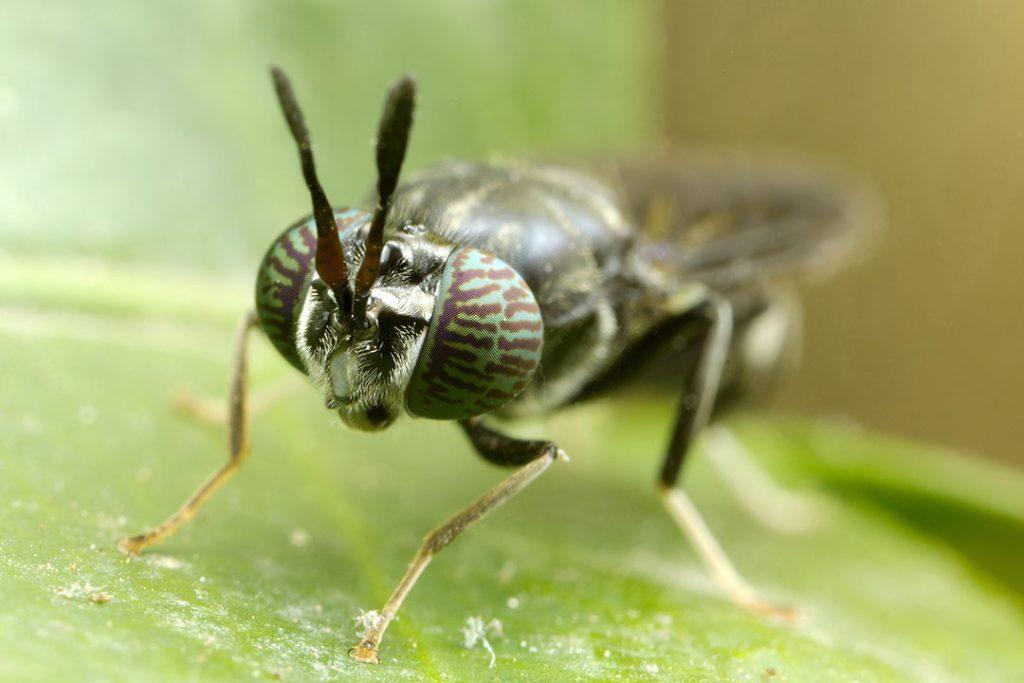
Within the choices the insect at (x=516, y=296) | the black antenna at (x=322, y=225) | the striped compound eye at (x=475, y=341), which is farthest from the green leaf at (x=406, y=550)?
the black antenna at (x=322, y=225)

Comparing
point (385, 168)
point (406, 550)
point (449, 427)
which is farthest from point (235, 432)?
point (449, 427)

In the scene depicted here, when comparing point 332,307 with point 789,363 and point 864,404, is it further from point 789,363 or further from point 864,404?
point 864,404

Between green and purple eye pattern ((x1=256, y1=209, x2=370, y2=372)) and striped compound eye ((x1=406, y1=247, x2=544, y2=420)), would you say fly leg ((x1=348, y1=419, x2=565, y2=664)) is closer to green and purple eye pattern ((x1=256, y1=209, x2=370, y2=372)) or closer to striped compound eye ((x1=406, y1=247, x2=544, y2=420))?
striped compound eye ((x1=406, y1=247, x2=544, y2=420))

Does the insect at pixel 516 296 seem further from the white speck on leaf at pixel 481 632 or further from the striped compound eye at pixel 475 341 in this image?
the white speck on leaf at pixel 481 632

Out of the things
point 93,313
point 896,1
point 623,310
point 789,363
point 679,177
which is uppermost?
point 896,1

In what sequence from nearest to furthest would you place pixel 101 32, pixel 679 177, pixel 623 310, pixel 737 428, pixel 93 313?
pixel 623 310 → pixel 93 313 → pixel 101 32 → pixel 679 177 → pixel 737 428

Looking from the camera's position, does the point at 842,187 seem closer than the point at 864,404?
Yes

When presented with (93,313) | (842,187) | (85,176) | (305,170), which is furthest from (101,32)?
(842,187)
